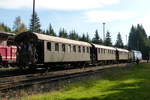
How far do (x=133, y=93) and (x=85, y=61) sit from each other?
63.0ft

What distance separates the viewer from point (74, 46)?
81.4ft

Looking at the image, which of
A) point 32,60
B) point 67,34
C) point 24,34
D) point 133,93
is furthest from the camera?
point 67,34

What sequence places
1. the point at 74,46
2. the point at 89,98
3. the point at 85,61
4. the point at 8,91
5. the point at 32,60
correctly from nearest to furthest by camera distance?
the point at 89,98 < the point at 8,91 < the point at 32,60 < the point at 74,46 < the point at 85,61

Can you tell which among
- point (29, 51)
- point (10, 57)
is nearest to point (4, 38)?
point (10, 57)

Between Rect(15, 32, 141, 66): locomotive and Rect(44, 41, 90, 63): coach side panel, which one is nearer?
Rect(15, 32, 141, 66): locomotive

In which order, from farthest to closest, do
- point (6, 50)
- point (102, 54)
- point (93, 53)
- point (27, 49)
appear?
point (102, 54) → point (93, 53) → point (6, 50) → point (27, 49)

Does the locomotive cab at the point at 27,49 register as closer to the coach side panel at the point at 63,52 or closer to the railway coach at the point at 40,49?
the railway coach at the point at 40,49

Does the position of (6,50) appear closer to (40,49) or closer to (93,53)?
(40,49)

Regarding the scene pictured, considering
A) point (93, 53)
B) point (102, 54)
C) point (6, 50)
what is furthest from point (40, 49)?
point (102, 54)

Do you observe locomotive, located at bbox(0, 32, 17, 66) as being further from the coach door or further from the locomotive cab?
the coach door

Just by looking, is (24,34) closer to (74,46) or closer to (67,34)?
(74,46)

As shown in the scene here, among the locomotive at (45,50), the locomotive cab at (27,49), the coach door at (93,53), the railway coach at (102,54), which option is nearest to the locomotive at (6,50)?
the locomotive at (45,50)

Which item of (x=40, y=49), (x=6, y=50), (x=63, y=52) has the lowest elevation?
(x=63, y=52)

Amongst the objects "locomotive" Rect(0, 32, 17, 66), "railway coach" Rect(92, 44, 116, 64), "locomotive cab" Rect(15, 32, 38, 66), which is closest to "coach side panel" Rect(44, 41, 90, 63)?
"locomotive cab" Rect(15, 32, 38, 66)
